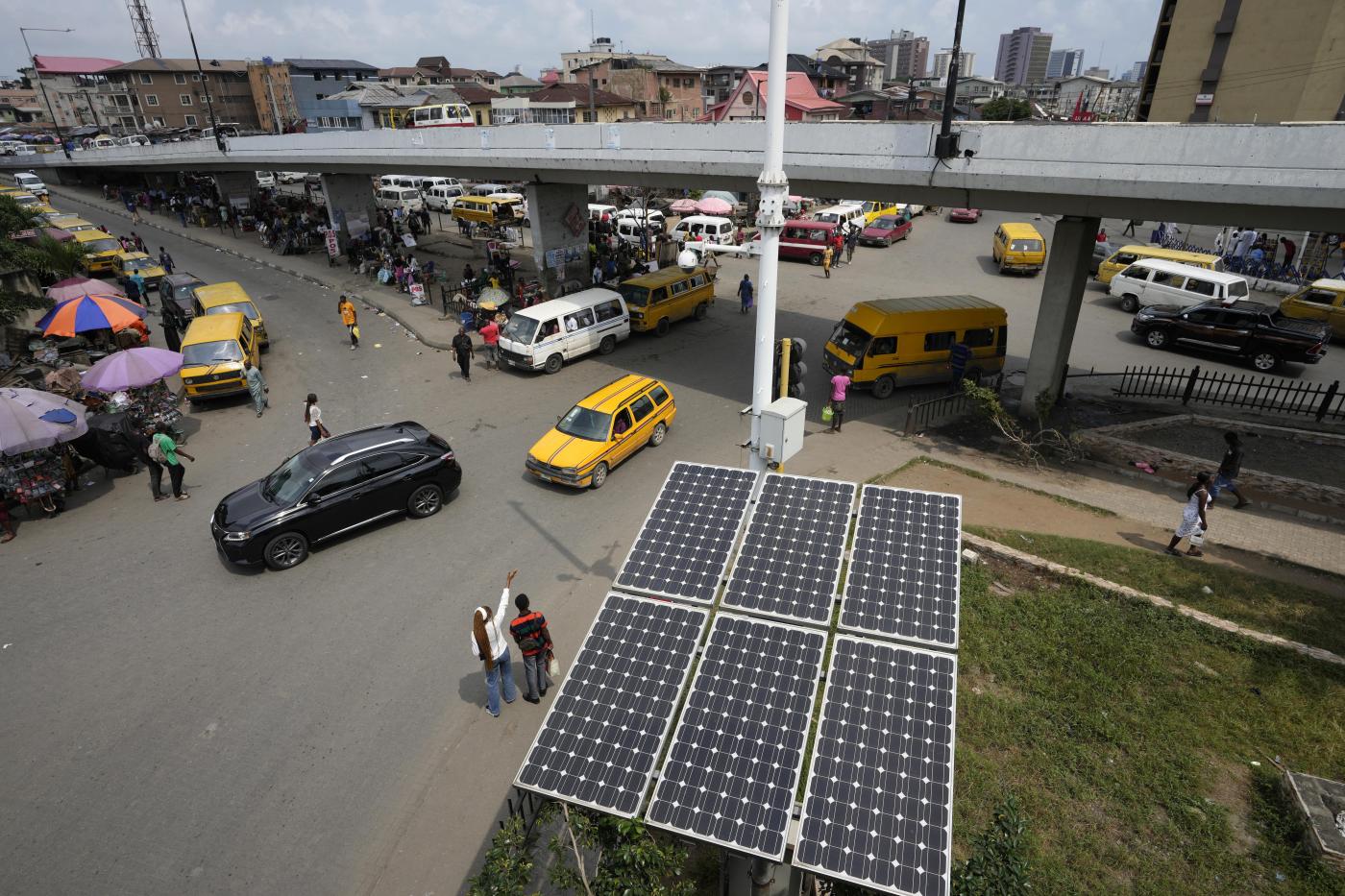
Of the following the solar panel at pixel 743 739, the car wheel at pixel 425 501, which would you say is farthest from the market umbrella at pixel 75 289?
the solar panel at pixel 743 739

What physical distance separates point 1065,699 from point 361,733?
325 inches

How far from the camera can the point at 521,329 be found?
735 inches

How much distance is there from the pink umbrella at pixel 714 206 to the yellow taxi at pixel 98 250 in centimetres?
2840

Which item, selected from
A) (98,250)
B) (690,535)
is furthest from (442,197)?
(690,535)

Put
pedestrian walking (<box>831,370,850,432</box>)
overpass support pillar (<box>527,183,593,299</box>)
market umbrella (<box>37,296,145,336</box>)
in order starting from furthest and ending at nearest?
overpass support pillar (<box>527,183,593,299</box>) → market umbrella (<box>37,296,145,336</box>) → pedestrian walking (<box>831,370,850,432</box>)

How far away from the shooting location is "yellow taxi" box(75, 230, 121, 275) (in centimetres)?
2853

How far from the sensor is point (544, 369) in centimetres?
1895

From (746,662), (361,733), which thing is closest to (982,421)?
(746,662)

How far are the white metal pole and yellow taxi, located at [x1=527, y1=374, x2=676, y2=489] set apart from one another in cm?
587

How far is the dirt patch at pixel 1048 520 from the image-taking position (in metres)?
10.1

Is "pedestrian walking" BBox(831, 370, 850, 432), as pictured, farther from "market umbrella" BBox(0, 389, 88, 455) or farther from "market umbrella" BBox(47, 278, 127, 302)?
"market umbrella" BBox(47, 278, 127, 302)

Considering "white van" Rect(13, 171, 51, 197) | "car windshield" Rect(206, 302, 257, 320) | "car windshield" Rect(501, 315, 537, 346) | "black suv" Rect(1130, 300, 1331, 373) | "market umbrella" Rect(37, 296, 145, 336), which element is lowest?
"black suv" Rect(1130, 300, 1331, 373)

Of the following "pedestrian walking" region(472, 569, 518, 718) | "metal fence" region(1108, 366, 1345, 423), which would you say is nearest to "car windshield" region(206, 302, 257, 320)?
"pedestrian walking" region(472, 569, 518, 718)

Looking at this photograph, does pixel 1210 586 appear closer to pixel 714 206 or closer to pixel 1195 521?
pixel 1195 521
